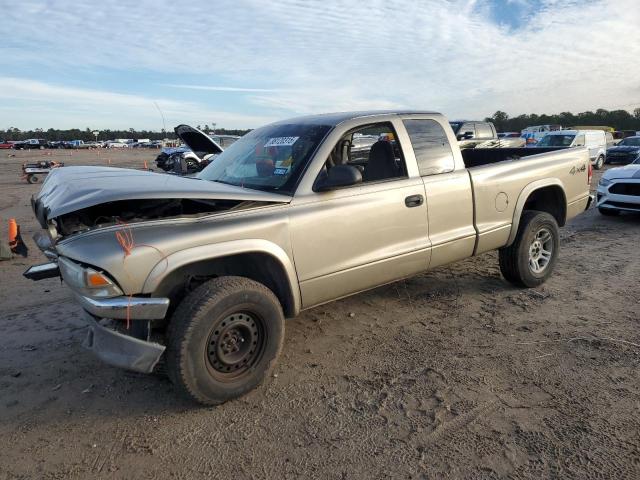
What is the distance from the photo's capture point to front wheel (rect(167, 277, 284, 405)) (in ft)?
9.21

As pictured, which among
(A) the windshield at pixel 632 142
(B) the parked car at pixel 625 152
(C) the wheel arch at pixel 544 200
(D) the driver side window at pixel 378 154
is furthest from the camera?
(A) the windshield at pixel 632 142

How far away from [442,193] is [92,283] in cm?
291

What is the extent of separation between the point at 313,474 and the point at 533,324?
2684 mm

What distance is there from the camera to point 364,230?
360 cm

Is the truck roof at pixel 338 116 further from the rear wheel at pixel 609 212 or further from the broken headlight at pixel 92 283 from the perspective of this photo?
the rear wheel at pixel 609 212

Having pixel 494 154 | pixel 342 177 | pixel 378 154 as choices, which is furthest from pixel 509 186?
pixel 342 177

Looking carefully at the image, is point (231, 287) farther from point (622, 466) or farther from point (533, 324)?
point (533, 324)

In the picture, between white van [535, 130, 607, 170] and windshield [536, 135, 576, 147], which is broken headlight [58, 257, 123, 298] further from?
windshield [536, 135, 576, 147]

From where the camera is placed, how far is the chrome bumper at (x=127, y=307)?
8.61 feet

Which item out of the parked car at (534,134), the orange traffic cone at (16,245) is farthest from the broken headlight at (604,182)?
the parked car at (534,134)

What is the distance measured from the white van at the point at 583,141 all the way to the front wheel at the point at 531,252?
14.1 m

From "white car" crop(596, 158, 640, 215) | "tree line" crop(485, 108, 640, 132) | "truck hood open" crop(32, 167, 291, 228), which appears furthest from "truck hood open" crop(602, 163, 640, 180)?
"tree line" crop(485, 108, 640, 132)

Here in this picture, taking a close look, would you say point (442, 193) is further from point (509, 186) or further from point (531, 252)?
point (531, 252)

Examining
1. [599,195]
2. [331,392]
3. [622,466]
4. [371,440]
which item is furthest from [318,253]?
[599,195]
